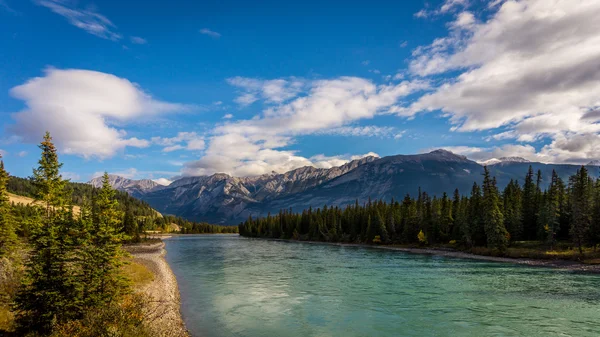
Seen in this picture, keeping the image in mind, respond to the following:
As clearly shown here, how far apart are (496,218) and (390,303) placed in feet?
225

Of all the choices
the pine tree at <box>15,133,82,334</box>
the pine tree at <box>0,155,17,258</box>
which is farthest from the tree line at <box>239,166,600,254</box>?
the pine tree at <box>0,155,17,258</box>

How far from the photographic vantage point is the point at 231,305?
3869cm

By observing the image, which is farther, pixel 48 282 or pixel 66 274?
pixel 66 274

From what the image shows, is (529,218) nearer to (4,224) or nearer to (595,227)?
(595,227)

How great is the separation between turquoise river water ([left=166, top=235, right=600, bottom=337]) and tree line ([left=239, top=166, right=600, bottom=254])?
29.5m

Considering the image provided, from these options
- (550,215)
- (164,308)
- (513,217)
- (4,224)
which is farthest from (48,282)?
(513,217)

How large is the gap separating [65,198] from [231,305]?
790 inches

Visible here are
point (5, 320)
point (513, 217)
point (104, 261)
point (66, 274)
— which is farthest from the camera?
point (513, 217)

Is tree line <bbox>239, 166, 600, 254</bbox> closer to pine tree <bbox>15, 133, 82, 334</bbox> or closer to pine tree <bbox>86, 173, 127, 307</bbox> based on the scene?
pine tree <bbox>86, 173, 127, 307</bbox>

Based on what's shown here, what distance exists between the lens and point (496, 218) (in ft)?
308

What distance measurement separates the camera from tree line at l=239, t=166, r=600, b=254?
87.6m

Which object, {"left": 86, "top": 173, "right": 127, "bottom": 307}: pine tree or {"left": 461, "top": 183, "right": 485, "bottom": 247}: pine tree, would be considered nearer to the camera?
{"left": 86, "top": 173, "right": 127, "bottom": 307}: pine tree

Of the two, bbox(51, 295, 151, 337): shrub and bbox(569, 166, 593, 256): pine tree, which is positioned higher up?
bbox(569, 166, 593, 256): pine tree

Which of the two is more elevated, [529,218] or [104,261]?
[529,218]
